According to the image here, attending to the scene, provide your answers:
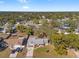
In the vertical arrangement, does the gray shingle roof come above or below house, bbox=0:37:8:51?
above

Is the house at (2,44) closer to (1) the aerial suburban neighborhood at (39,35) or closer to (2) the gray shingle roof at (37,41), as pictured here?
(1) the aerial suburban neighborhood at (39,35)

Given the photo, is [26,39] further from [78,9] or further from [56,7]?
[78,9]

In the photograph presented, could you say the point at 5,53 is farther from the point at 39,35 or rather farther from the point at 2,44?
the point at 39,35

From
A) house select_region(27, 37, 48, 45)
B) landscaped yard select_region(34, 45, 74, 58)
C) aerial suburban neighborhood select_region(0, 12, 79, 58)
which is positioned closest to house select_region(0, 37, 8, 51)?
aerial suburban neighborhood select_region(0, 12, 79, 58)

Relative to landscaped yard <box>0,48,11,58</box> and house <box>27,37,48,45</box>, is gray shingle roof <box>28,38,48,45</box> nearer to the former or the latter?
house <box>27,37,48,45</box>

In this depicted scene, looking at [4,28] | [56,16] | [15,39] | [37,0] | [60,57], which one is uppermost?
[37,0]

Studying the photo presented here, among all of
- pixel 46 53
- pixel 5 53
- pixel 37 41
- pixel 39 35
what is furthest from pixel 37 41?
pixel 5 53

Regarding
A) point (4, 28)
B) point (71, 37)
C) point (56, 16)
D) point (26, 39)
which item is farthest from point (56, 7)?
point (4, 28)

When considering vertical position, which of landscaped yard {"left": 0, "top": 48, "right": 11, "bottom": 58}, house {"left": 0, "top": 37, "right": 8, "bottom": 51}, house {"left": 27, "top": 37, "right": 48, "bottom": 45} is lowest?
landscaped yard {"left": 0, "top": 48, "right": 11, "bottom": 58}

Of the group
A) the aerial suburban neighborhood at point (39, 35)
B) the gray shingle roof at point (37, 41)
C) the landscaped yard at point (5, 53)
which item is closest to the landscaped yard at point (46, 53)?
the aerial suburban neighborhood at point (39, 35)
